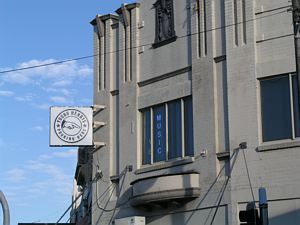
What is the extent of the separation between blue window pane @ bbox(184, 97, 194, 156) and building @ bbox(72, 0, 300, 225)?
4 centimetres

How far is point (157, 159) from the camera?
23.8m

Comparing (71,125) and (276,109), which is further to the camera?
(71,125)

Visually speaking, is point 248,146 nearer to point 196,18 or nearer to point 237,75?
point 237,75

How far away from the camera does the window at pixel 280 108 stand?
19.9 m

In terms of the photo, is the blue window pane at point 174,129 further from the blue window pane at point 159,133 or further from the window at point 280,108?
the window at point 280,108

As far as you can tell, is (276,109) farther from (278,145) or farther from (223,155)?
(223,155)

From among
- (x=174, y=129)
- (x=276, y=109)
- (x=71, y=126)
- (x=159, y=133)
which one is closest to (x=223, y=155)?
(x=276, y=109)

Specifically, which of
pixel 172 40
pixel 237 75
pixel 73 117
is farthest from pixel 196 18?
pixel 73 117

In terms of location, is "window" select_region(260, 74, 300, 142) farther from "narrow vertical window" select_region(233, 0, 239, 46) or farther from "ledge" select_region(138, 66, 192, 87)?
"ledge" select_region(138, 66, 192, 87)

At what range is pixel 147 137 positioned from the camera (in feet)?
80.3

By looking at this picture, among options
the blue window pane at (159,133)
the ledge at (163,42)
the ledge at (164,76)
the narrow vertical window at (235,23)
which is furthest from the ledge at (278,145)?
the ledge at (163,42)

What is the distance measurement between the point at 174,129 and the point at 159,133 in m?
0.79

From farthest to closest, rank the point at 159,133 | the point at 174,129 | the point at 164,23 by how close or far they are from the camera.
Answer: the point at 164,23, the point at 159,133, the point at 174,129

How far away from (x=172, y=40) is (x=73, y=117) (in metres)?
5.08
